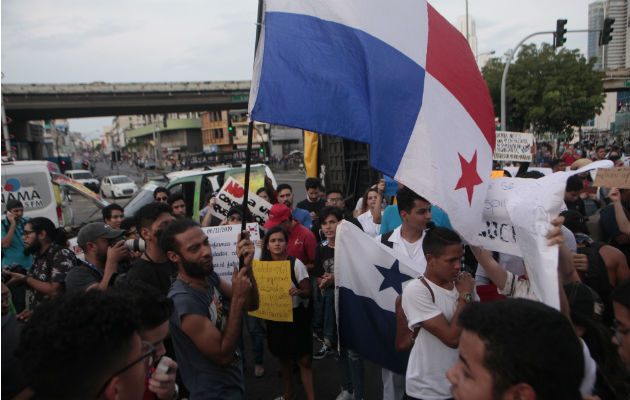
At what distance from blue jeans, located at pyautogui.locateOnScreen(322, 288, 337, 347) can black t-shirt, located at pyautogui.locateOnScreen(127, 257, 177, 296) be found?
1.43 metres

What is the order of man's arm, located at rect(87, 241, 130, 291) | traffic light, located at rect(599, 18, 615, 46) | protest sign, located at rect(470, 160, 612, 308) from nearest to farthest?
protest sign, located at rect(470, 160, 612, 308) < man's arm, located at rect(87, 241, 130, 291) < traffic light, located at rect(599, 18, 615, 46)

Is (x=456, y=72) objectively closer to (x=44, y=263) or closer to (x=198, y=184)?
(x=44, y=263)

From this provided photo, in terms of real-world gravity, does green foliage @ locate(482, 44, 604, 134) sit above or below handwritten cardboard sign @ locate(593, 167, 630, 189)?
above

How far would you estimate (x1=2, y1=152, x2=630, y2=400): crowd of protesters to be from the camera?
1.40 meters

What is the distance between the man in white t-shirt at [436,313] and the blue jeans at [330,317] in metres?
1.55

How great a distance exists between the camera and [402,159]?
2367 mm

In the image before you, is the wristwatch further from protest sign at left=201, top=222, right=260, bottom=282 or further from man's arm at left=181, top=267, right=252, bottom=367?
protest sign at left=201, top=222, right=260, bottom=282

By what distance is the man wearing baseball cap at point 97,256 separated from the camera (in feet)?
10.7

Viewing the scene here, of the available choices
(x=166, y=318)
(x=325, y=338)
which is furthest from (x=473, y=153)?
(x=325, y=338)

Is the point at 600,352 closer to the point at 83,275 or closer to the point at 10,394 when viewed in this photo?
the point at 10,394

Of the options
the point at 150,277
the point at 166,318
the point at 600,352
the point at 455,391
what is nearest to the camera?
the point at 455,391

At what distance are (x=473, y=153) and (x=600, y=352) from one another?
3.93 ft

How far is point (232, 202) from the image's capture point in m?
6.09

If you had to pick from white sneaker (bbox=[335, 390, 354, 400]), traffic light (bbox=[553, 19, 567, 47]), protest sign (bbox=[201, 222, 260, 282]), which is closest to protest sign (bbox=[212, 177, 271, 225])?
protest sign (bbox=[201, 222, 260, 282])
